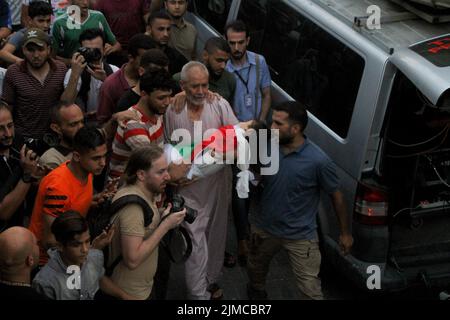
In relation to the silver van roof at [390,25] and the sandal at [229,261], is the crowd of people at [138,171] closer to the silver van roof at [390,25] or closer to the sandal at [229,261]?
the sandal at [229,261]

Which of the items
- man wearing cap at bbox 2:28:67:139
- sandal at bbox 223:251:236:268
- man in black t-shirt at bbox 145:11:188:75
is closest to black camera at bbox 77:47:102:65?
man wearing cap at bbox 2:28:67:139

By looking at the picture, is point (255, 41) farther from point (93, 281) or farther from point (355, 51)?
point (93, 281)

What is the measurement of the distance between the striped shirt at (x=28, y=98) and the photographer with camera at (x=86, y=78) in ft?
0.54

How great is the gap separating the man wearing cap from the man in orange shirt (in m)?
1.54

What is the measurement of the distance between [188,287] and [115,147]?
115 centimetres

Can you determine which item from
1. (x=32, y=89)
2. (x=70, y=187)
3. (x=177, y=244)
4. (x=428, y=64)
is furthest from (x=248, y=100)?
(x=70, y=187)

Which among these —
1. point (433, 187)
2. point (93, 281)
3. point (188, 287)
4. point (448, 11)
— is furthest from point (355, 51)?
point (93, 281)

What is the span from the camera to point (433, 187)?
5.87 m

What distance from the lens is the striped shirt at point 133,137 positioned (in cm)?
536

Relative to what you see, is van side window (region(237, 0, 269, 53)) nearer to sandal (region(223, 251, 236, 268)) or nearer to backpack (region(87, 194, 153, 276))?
sandal (region(223, 251, 236, 268))

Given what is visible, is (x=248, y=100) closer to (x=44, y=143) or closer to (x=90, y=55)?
(x=90, y=55)

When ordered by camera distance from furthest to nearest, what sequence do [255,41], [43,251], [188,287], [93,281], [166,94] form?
1. [255,41]
2. [188,287]
3. [166,94]
4. [43,251]
5. [93,281]

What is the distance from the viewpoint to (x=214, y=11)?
795cm

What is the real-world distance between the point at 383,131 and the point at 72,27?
3.49 metres
